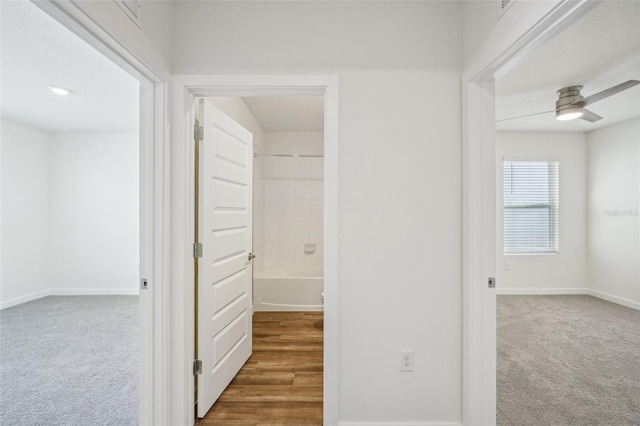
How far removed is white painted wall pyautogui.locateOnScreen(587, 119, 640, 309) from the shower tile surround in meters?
4.31

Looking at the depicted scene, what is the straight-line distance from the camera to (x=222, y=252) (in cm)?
210

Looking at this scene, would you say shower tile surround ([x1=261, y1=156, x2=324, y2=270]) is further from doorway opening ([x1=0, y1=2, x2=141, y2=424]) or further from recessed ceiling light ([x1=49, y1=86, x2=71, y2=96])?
recessed ceiling light ([x1=49, y1=86, x2=71, y2=96])

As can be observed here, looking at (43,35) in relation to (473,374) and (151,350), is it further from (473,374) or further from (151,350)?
(473,374)

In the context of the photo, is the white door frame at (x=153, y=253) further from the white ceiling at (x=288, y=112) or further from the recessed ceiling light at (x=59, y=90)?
the recessed ceiling light at (x=59, y=90)

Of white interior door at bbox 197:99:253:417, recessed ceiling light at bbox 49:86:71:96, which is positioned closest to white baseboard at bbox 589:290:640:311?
white interior door at bbox 197:99:253:417

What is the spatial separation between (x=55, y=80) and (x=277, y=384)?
3.50m

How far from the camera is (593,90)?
10.5 ft

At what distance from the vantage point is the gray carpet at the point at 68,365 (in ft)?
6.29

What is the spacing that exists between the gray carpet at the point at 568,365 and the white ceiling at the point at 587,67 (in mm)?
2629

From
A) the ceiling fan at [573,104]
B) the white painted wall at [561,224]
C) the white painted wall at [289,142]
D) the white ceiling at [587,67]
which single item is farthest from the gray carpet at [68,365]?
the white painted wall at [561,224]

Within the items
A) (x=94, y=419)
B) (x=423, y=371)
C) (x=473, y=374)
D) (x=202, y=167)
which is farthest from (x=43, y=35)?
(x=473, y=374)

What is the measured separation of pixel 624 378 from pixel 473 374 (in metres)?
1.76

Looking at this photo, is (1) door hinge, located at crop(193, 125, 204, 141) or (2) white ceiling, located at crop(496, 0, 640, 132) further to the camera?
(2) white ceiling, located at crop(496, 0, 640, 132)

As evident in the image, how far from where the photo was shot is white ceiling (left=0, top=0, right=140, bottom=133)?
208 centimetres
